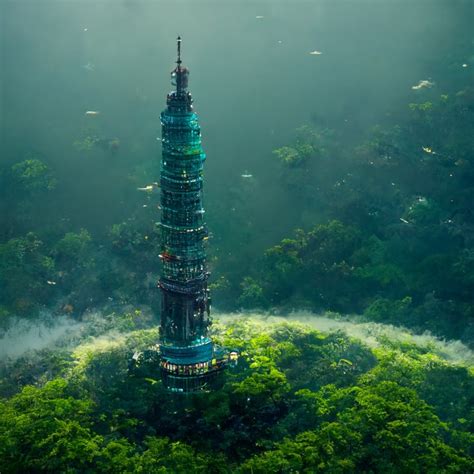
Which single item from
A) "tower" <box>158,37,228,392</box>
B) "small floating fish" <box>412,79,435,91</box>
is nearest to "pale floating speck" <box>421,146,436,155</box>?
"small floating fish" <box>412,79,435,91</box>

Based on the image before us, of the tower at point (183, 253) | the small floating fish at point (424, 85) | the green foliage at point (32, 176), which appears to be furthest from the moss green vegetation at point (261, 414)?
the small floating fish at point (424, 85)

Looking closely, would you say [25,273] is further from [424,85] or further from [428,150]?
[424,85]

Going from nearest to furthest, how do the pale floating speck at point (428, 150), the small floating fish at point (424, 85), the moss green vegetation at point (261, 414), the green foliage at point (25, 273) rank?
the moss green vegetation at point (261, 414), the green foliage at point (25, 273), the pale floating speck at point (428, 150), the small floating fish at point (424, 85)

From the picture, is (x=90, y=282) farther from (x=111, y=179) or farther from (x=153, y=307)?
(x=111, y=179)

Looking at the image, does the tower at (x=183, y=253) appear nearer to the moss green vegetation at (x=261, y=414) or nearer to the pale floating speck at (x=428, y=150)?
the moss green vegetation at (x=261, y=414)

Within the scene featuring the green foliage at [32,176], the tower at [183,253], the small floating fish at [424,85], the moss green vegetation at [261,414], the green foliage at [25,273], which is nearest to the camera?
the moss green vegetation at [261,414]

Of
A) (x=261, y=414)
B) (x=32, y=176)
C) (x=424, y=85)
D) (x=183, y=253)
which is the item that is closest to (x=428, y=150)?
(x=424, y=85)

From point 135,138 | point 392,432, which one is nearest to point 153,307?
point 135,138
